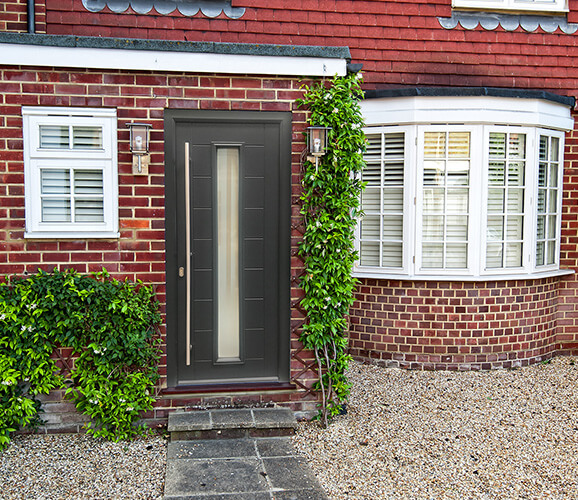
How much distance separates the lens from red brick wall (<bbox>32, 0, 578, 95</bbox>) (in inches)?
259

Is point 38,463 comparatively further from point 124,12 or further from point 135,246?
point 124,12

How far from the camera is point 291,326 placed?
16.0ft

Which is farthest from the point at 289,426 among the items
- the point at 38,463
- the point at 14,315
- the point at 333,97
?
the point at 333,97

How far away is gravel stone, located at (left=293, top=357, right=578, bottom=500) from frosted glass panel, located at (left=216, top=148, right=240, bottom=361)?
3.07 ft

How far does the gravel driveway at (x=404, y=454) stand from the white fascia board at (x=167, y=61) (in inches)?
112

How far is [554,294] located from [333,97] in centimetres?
427

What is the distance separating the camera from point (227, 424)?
4.47 meters

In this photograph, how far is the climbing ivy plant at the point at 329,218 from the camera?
4.72 meters

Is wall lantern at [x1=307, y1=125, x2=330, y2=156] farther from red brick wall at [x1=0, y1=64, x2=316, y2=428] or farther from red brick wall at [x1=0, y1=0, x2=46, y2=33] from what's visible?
red brick wall at [x1=0, y1=0, x2=46, y2=33]

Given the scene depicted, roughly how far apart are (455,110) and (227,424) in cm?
418

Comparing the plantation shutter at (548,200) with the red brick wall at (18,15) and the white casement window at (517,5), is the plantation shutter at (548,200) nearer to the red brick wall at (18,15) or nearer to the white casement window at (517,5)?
the white casement window at (517,5)

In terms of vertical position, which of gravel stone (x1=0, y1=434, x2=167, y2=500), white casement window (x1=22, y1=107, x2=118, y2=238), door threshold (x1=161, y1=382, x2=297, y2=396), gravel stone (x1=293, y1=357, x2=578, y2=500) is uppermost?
white casement window (x1=22, y1=107, x2=118, y2=238)

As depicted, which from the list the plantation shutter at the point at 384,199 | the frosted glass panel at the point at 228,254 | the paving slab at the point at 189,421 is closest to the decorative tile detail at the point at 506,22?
the plantation shutter at the point at 384,199

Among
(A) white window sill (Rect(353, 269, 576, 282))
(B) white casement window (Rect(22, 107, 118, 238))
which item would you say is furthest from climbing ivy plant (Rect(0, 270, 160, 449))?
(A) white window sill (Rect(353, 269, 576, 282))
